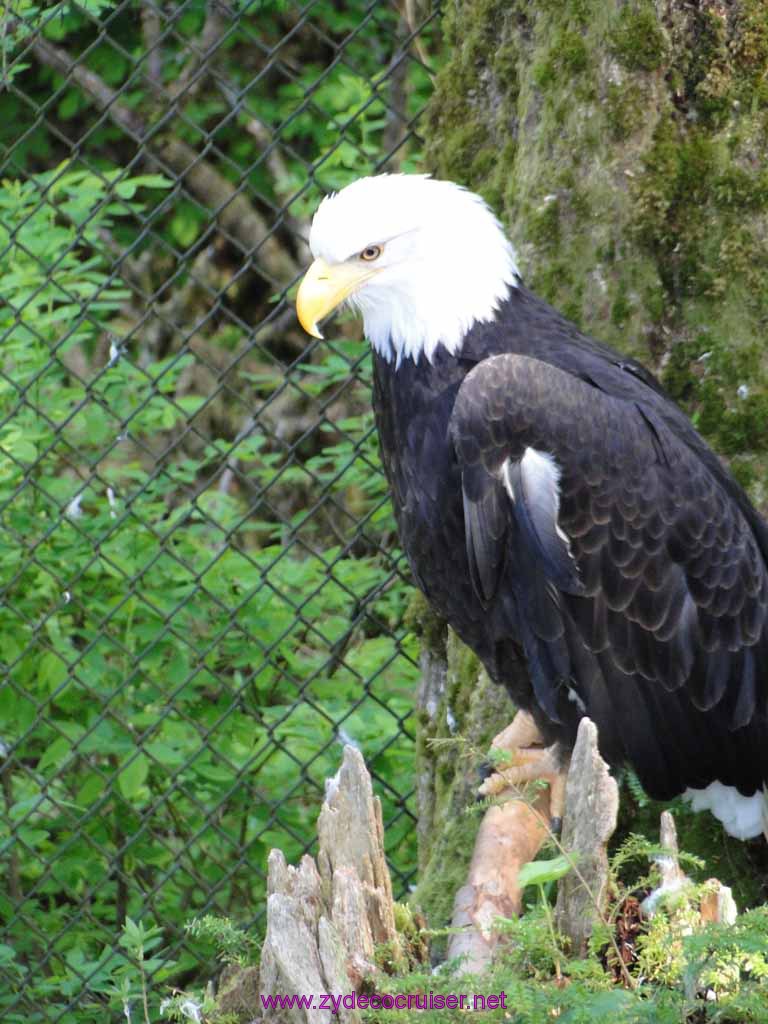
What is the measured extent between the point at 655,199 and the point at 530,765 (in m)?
1.20

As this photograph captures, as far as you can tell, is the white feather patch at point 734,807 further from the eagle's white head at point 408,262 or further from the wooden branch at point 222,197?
the wooden branch at point 222,197

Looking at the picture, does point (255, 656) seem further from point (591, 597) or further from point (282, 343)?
point (282, 343)

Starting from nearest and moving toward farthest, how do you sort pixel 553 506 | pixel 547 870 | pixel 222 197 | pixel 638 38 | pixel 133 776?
pixel 547 870, pixel 553 506, pixel 638 38, pixel 133 776, pixel 222 197

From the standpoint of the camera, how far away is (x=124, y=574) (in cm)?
394

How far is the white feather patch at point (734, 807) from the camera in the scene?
123 inches

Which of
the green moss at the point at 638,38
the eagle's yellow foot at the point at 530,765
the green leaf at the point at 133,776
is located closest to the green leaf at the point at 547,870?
the eagle's yellow foot at the point at 530,765

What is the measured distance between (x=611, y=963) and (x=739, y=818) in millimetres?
1018

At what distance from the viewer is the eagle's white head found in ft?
9.97

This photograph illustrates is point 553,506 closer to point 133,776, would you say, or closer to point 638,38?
point 638,38

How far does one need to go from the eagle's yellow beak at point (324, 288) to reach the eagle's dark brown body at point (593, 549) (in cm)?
20

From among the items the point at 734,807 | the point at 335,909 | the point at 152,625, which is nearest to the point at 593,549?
the point at 734,807

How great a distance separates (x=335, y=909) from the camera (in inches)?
89.1

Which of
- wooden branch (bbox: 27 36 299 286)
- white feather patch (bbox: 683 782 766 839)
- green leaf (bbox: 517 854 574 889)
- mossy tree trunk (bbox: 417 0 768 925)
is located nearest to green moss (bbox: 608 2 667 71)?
mossy tree trunk (bbox: 417 0 768 925)

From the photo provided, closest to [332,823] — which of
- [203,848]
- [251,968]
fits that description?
[251,968]
